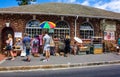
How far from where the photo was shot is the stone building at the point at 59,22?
23891mm

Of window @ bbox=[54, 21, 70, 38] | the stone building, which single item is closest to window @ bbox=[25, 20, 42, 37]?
the stone building

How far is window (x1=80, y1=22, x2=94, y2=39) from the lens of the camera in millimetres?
26167

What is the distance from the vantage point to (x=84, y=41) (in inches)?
1004

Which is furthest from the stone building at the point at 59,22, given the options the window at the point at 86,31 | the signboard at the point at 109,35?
the signboard at the point at 109,35

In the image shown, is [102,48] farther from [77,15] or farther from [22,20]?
[22,20]

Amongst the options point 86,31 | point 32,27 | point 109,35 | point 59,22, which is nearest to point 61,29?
point 59,22

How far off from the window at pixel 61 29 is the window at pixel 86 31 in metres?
1.45

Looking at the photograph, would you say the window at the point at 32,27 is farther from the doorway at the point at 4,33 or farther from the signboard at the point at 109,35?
the signboard at the point at 109,35

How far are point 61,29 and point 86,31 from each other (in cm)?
253

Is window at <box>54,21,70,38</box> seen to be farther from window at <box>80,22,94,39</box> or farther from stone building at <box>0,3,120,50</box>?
window at <box>80,22,94,39</box>

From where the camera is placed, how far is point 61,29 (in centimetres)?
2533

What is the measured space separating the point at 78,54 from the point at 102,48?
9.91ft

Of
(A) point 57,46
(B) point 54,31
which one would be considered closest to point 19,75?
(A) point 57,46

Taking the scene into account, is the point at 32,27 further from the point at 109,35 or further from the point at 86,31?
the point at 109,35
